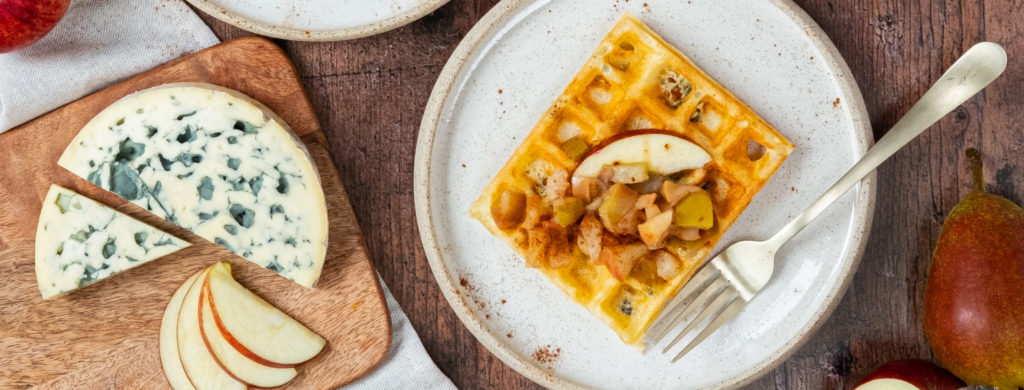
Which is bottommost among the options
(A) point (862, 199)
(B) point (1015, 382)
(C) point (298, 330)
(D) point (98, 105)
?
(C) point (298, 330)

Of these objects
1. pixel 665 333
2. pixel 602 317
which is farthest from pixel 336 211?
pixel 665 333

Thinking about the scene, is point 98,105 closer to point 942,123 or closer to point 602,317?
point 602,317

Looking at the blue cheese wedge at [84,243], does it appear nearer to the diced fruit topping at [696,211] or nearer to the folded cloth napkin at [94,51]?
the folded cloth napkin at [94,51]

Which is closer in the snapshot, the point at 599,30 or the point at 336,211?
the point at 599,30

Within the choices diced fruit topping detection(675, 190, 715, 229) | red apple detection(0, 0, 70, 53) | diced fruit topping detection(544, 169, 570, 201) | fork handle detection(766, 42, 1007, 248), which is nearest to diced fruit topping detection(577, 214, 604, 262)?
diced fruit topping detection(544, 169, 570, 201)

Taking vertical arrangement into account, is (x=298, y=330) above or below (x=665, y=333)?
below

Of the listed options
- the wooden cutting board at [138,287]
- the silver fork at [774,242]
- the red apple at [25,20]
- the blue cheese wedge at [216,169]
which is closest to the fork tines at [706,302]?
the silver fork at [774,242]

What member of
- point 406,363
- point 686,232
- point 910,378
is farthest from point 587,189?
point 910,378
